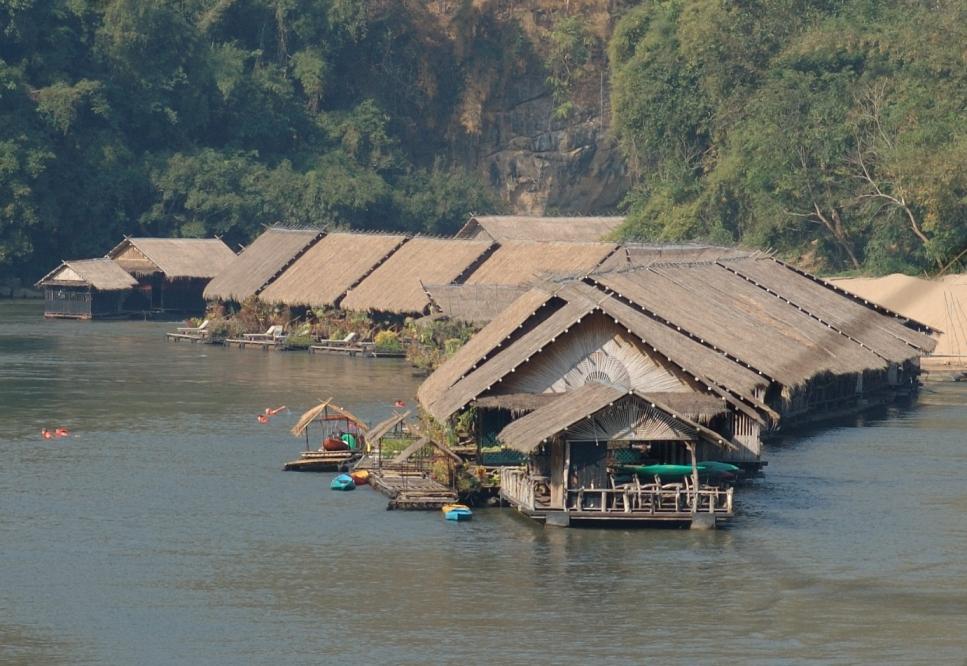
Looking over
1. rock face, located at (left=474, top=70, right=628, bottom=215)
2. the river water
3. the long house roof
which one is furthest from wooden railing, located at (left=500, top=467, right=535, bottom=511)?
rock face, located at (left=474, top=70, right=628, bottom=215)

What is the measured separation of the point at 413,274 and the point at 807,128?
19.3 meters

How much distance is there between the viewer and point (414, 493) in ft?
141

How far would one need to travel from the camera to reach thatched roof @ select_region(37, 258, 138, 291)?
91.4 meters

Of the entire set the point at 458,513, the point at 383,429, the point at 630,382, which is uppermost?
the point at 630,382

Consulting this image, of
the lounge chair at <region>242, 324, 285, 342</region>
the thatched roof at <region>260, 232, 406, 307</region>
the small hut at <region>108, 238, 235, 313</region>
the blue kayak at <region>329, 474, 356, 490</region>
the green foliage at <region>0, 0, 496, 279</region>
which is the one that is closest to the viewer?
the blue kayak at <region>329, 474, 356, 490</region>

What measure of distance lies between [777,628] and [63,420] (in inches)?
1102

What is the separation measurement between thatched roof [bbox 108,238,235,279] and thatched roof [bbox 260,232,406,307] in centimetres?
1019

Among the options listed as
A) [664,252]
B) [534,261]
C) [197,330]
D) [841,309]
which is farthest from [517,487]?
[197,330]

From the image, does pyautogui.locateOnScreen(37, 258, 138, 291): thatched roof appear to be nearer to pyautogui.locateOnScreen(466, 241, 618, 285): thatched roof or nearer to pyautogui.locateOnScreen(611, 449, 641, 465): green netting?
pyautogui.locateOnScreen(466, 241, 618, 285): thatched roof

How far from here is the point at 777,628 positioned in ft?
109

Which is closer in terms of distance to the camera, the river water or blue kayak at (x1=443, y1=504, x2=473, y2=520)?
the river water

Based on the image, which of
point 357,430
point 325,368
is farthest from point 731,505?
point 325,368

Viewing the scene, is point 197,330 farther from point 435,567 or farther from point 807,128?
point 435,567

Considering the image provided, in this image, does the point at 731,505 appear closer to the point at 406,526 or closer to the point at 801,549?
the point at 801,549
